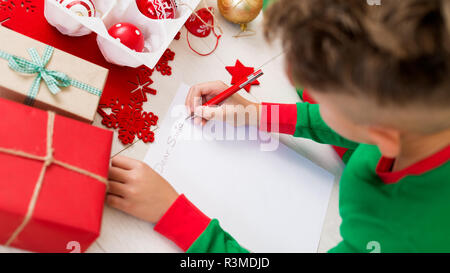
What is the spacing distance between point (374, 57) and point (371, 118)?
82mm

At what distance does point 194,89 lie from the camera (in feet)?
2.08

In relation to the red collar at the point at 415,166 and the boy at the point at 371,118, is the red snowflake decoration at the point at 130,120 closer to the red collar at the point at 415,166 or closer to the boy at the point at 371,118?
the boy at the point at 371,118

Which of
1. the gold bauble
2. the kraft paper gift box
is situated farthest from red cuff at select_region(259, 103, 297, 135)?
the kraft paper gift box

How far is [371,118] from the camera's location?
38 centimetres

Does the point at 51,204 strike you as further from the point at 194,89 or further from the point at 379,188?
the point at 379,188

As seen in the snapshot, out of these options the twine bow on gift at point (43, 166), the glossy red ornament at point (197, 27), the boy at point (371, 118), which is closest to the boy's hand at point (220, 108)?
the boy at point (371, 118)

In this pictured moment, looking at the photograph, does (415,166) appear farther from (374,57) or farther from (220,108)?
(220,108)

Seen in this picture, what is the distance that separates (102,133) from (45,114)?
7 cm

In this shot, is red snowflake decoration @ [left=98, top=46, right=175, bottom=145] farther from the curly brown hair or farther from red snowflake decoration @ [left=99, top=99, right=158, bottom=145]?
the curly brown hair

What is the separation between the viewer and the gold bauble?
66 centimetres

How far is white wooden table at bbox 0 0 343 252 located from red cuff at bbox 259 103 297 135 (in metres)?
0.04

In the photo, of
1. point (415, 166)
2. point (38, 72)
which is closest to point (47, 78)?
point (38, 72)

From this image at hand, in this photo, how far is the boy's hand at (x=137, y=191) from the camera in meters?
0.53
